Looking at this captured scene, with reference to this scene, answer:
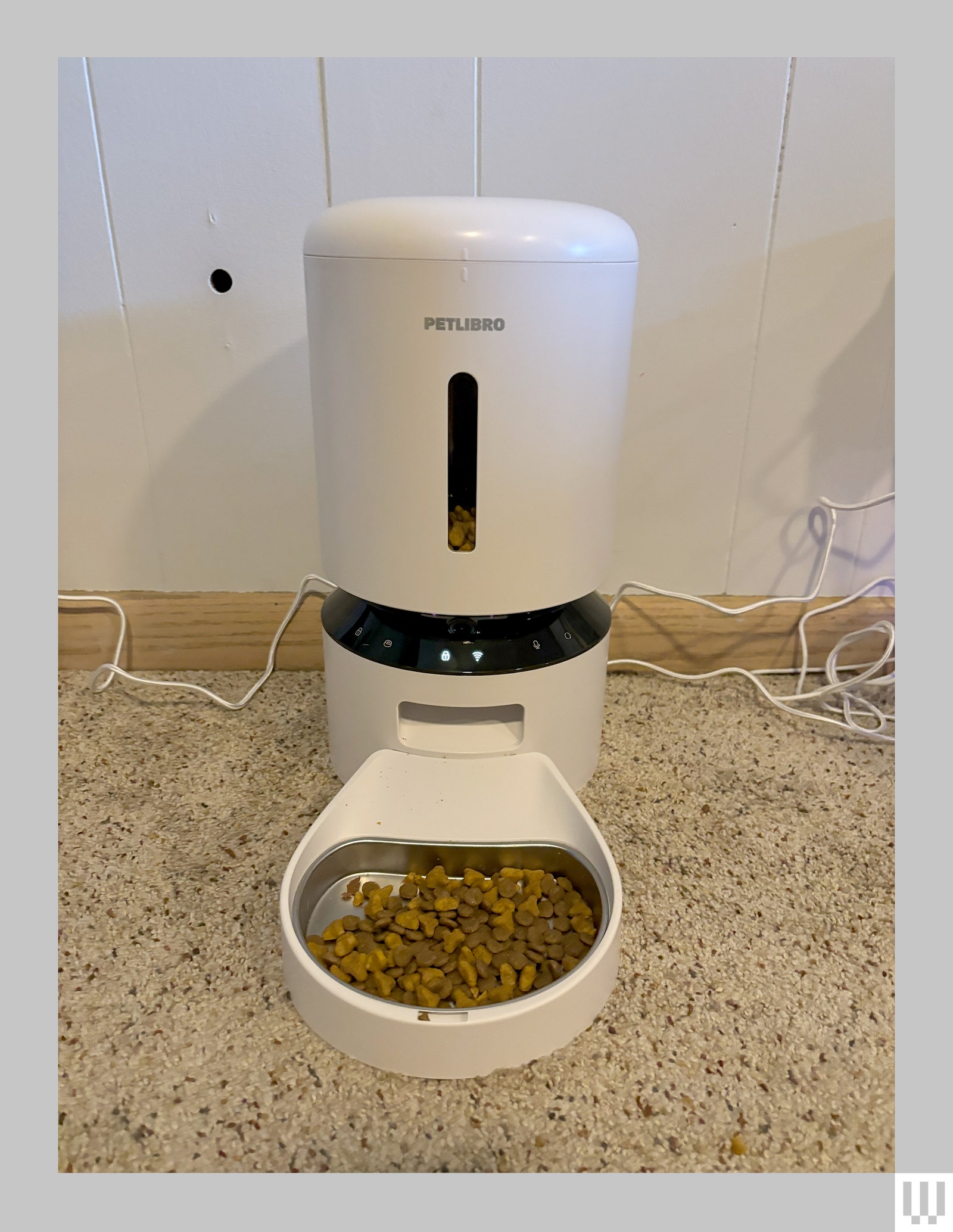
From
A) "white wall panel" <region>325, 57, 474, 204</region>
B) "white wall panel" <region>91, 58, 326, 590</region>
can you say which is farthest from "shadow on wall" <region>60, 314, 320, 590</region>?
"white wall panel" <region>325, 57, 474, 204</region>

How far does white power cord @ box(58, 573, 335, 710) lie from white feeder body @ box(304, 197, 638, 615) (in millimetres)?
289

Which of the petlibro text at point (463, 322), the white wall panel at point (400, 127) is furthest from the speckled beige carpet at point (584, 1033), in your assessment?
the white wall panel at point (400, 127)

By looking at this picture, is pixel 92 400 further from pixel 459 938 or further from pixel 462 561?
pixel 459 938

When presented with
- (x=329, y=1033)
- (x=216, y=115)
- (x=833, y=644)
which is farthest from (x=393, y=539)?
(x=833, y=644)

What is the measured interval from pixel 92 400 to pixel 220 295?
19cm

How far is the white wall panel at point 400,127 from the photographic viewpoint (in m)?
0.83

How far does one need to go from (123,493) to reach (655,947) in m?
0.76

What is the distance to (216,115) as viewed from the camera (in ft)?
2.77

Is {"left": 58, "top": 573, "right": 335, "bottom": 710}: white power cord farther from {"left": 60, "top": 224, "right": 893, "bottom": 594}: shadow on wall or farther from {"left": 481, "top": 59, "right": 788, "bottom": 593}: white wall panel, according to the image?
{"left": 481, "top": 59, "right": 788, "bottom": 593}: white wall panel

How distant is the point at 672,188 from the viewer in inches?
34.4

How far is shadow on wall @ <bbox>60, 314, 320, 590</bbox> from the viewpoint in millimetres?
943

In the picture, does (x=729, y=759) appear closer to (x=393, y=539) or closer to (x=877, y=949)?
(x=877, y=949)

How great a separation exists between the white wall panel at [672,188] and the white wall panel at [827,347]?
26 mm

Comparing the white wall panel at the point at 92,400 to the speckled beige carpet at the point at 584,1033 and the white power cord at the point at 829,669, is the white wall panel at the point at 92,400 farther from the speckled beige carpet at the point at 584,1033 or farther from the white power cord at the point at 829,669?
the white power cord at the point at 829,669
